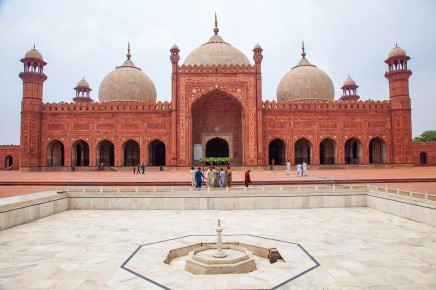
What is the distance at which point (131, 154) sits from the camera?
832 inches

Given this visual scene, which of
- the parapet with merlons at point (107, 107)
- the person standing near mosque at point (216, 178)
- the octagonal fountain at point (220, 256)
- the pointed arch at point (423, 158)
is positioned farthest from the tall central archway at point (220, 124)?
the octagonal fountain at point (220, 256)

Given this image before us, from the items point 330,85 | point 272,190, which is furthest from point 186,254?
point 330,85

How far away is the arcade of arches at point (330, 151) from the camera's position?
65.0 ft

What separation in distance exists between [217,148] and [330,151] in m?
7.48

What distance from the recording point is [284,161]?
20.2m

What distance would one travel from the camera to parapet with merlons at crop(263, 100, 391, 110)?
63.5ft

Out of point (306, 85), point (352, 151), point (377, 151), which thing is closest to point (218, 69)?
point (306, 85)

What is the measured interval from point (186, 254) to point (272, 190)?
4.15m

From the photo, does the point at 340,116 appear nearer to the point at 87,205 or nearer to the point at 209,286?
the point at 87,205

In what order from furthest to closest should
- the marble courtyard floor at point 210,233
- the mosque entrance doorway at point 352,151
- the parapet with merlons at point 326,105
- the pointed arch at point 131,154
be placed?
1. the mosque entrance doorway at point 352,151
2. the pointed arch at point 131,154
3. the parapet with merlons at point 326,105
4. the marble courtyard floor at point 210,233

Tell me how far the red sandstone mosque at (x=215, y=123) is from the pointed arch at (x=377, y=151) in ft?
0.22

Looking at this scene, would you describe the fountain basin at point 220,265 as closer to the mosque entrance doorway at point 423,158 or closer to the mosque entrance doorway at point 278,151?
the mosque entrance doorway at point 278,151

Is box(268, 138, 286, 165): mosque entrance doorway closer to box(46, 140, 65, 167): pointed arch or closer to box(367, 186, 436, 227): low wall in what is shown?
box(367, 186, 436, 227): low wall

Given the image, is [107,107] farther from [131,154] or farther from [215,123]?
[215,123]
